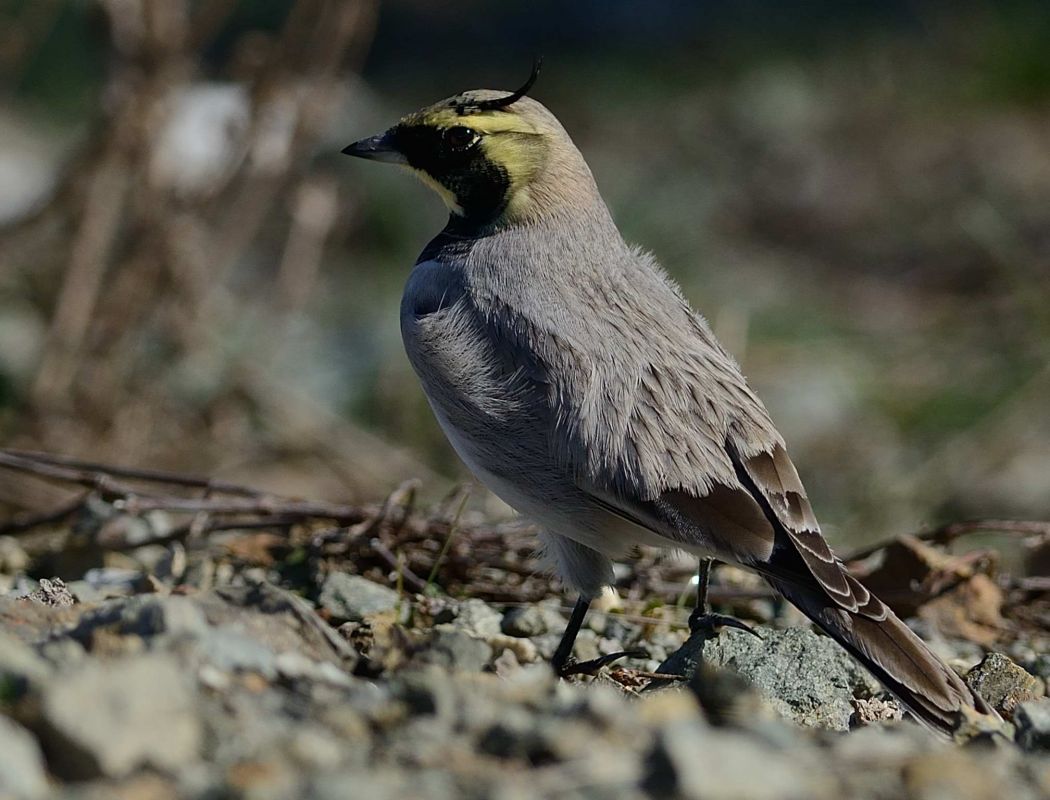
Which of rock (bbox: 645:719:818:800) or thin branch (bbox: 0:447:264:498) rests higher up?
rock (bbox: 645:719:818:800)

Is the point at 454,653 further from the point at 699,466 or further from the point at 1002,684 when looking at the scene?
the point at 1002,684

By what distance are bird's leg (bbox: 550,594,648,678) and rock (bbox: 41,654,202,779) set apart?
5.02ft

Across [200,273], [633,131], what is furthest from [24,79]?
[200,273]

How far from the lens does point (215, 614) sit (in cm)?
312

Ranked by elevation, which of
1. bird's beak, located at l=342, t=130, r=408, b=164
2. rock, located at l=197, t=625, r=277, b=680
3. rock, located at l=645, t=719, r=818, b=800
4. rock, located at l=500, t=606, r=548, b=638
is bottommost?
rock, located at l=500, t=606, r=548, b=638

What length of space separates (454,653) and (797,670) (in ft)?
3.18

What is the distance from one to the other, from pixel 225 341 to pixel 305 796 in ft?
19.0

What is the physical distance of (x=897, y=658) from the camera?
350 centimetres

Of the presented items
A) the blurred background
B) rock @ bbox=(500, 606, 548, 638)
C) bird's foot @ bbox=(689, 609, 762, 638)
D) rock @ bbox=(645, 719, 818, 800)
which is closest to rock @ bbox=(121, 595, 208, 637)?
rock @ bbox=(645, 719, 818, 800)

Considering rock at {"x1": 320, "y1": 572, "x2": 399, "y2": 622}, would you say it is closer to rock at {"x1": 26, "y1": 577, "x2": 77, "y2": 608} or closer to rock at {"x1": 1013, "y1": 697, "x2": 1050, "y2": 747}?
rock at {"x1": 26, "y1": 577, "x2": 77, "y2": 608}

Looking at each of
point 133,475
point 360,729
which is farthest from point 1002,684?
point 133,475

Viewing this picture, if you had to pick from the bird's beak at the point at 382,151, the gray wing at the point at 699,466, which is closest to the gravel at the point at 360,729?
the gray wing at the point at 699,466

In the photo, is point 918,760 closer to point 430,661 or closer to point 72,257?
point 430,661

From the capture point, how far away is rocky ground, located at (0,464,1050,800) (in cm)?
235
